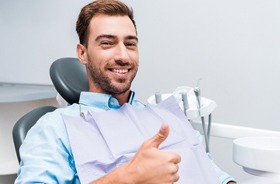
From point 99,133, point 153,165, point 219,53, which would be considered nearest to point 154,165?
point 153,165

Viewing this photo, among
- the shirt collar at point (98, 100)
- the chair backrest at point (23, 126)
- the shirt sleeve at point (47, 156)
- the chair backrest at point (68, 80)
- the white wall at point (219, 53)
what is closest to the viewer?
the shirt sleeve at point (47, 156)

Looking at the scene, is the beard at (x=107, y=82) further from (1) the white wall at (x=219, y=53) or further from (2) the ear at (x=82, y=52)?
(1) the white wall at (x=219, y=53)

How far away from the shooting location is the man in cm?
73

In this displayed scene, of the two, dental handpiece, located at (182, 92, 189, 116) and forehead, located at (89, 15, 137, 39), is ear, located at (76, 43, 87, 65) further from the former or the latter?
dental handpiece, located at (182, 92, 189, 116)

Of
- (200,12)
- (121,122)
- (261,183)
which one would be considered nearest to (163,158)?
(261,183)

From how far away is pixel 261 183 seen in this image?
1.49 feet

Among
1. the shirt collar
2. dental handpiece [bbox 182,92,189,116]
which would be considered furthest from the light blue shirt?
dental handpiece [bbox 182,92,189,116]

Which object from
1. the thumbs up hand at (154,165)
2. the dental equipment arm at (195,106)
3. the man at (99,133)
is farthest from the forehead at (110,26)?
the thumbs up hand at (154,165)

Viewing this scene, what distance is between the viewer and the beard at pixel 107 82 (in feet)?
3.70

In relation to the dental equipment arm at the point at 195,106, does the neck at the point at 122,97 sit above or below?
above

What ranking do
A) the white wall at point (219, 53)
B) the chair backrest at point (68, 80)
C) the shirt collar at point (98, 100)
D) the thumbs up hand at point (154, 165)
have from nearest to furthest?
1. the thumbs up hand at point (154, 165)
2. the shirt collar at point (98, 100)
3. the chair backrest at point (68, 80)
4. the white wall at point (219, 53)

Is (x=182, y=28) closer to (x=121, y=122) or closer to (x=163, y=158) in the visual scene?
(x=121, y=122)

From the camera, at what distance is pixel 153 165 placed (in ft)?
2.35

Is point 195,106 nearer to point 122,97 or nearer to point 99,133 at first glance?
point 122,97
